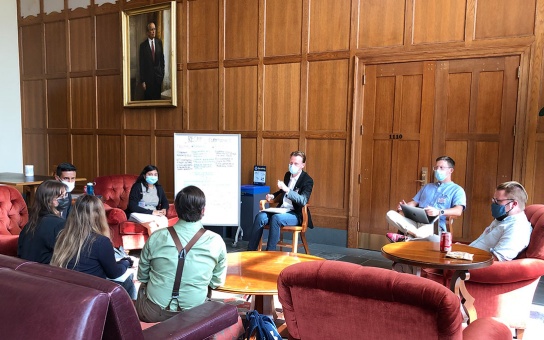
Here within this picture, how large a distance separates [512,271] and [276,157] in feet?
12.3

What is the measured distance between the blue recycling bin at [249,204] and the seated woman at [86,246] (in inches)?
135

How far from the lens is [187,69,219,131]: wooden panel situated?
6785 mm

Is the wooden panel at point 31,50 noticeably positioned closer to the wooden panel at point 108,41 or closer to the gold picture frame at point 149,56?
the wooden panel at point 108,41

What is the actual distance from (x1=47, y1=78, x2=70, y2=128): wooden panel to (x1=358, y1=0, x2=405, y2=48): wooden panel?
222 inches

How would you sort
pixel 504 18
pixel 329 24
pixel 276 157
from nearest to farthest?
pixel 504 18
pixel 329 24
pixel 276 157

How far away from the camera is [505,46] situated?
15.7 feet

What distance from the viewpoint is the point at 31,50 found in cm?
866

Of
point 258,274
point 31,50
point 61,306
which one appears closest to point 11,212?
point 258,274

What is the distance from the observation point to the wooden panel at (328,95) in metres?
5.76

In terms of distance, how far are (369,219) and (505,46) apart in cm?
248

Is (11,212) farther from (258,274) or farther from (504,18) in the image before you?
(504,18)

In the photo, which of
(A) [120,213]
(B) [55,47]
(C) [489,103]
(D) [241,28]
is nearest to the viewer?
(C) [489,103]

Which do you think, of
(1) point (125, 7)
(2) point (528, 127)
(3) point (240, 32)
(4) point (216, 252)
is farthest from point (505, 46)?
(1) point (125, 7)

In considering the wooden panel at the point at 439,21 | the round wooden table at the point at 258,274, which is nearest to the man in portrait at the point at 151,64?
the wooden panel at the point at 439,21
